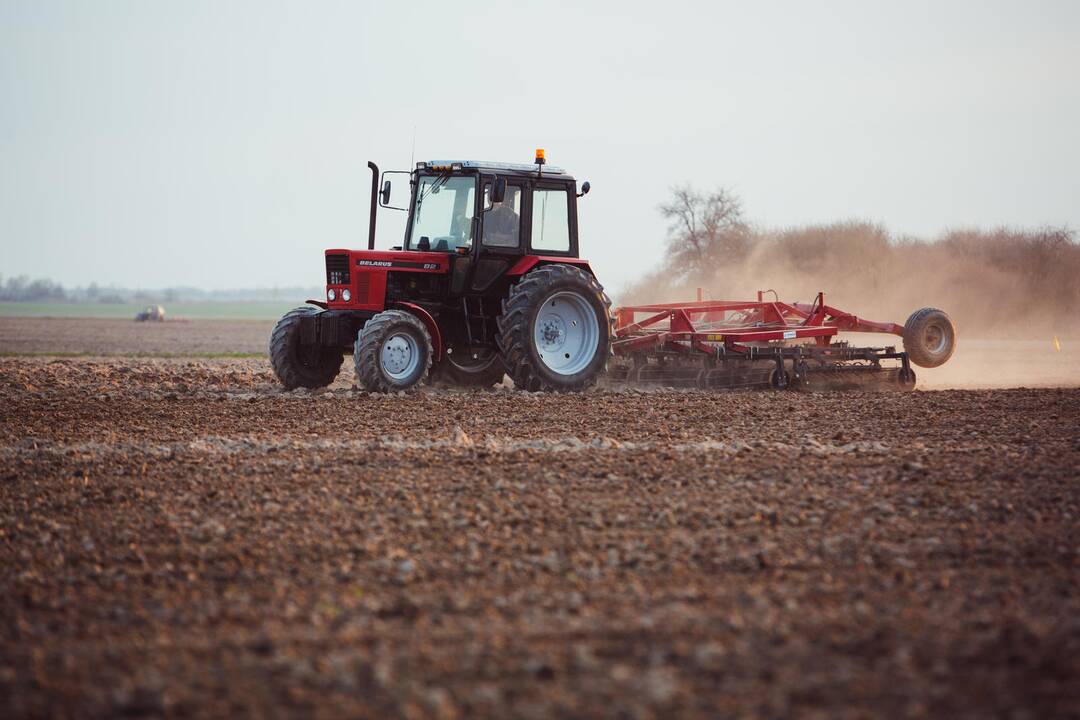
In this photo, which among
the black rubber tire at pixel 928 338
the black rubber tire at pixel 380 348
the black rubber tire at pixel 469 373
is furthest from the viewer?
the black rubber tire at pixel 928 338

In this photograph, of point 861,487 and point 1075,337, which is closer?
point 861,487

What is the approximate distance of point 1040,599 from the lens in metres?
4.95

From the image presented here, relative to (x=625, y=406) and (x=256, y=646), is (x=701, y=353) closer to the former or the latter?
(x=625, y=406)

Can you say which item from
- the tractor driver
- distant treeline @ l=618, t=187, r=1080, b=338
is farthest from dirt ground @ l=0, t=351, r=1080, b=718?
distant treeline @ l=618, t=187, r=1080, b=338

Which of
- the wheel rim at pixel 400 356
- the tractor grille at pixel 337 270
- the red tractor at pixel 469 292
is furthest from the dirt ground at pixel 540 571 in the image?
the tractor grille at pixel 337 270

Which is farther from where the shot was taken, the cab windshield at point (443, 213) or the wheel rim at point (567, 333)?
A: the wheel rim at point (567, 333)

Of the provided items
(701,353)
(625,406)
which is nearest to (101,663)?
(625,406)

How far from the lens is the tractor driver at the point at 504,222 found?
43.9ft

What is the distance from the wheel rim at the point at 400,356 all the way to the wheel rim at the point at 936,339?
7260 mm

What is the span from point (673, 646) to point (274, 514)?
10.4ft

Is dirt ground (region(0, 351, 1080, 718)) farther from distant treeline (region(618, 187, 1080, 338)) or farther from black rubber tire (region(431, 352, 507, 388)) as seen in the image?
distant treeline (region(618, 187, 1080, 338))

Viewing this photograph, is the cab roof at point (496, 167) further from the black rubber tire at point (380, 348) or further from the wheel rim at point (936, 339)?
the wheel rim at point (936, 339)

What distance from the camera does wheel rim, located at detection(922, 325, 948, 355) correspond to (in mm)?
15648

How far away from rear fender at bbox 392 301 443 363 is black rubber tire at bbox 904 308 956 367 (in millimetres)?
6487
